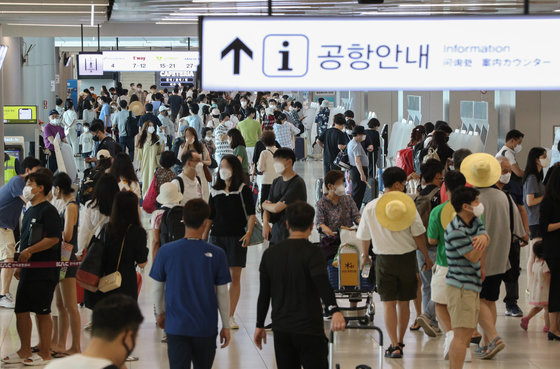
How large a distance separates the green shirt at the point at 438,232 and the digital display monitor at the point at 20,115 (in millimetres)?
11918

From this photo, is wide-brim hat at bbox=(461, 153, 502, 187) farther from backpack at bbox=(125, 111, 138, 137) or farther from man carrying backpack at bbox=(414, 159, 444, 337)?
backpack at bbox=(125, 111, 138, 137)

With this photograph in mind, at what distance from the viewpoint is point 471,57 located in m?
5.66

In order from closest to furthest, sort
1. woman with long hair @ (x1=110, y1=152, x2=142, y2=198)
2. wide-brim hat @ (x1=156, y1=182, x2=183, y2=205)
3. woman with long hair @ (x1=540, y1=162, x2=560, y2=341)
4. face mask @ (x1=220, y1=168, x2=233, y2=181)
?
woman with long hair @ (x1=540, y1=162, x2=560, y2=341)
wide-brim hat @ (x1=156, y1=182, x2=183, y2=205)
face mask @ (x1=220, y1=168, x2=233, y2=181)
woman with long hair @ (x1=110, y1=152, x2=142, y2=198)

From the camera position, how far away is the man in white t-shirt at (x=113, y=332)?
3.29m

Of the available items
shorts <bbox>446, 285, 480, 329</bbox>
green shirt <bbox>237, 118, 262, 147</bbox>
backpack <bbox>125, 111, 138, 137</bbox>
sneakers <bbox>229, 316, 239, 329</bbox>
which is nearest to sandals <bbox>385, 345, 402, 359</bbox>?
shorts <bbox>446, 285, 480, 329</bbox>

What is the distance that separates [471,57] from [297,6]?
7265mm

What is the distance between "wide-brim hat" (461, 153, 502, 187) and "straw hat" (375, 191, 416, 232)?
527mm

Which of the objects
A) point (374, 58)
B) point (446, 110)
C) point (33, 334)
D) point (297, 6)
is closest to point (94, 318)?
point (374, 58)

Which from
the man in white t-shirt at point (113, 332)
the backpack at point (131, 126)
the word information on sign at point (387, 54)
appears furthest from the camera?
the backpack at point (131, 126)

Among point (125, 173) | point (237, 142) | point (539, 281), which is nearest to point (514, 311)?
point (539, 281)

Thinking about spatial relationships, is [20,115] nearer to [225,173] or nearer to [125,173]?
[125,173]

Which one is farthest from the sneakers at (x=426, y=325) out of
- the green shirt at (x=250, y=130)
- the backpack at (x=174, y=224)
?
the green shirt at (x=250, y=130)

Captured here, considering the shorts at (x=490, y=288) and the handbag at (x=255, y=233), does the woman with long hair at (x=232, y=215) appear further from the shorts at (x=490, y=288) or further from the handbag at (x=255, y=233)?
the shorts at (x=490, y=288)

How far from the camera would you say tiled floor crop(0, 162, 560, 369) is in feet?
23.8
